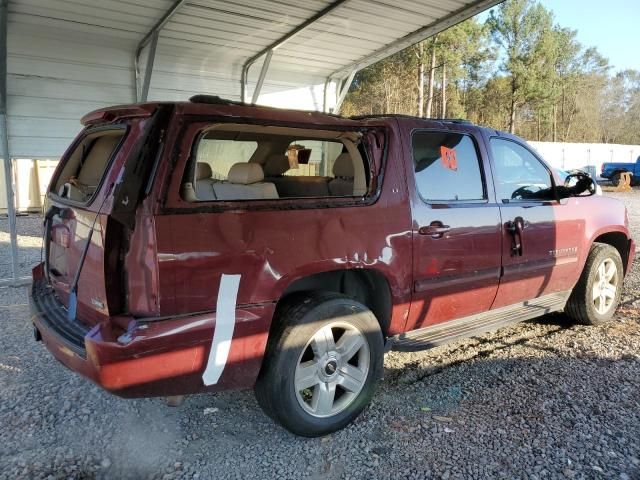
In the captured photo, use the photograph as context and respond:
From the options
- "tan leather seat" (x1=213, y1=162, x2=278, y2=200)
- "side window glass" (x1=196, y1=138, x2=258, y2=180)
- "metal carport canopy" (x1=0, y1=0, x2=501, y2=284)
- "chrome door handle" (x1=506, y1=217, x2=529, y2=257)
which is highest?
"metal carport canopy" (x1=0, y1=0, x2=501, y2=284)

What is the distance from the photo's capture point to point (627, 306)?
18.5 ft

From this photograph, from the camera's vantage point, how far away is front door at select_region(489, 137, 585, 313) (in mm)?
3945

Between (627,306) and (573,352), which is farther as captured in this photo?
(627,306)

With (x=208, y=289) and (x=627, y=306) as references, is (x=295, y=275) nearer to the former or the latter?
(x=208, y=289)

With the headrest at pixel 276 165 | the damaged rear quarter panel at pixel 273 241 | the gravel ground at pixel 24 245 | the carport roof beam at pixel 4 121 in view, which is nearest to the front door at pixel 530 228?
the damaged rear quarter panel at pixel 273 241

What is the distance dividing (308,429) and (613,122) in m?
68.8

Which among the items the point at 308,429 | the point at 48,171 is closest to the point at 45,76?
the point at 308,429

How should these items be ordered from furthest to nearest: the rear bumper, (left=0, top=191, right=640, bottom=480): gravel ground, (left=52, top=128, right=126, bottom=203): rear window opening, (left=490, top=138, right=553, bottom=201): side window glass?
(left=490, top=138, right=553, bottom=201): side window glass, (left=52, top=128, right=126, bottom=203): rear window opening, (left=0, top=191, right=640, bottom=480): gravel ground, the rear bumper

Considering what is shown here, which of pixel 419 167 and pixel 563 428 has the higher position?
pixel 419 167

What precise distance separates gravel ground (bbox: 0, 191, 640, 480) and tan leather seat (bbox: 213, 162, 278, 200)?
145 centimetres

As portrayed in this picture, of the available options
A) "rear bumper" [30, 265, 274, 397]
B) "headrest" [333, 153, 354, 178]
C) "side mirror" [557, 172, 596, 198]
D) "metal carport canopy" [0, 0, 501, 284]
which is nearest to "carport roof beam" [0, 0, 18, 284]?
"metal carport canopy" [0, 0, 501, 284]

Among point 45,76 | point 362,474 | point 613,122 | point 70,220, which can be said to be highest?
point 613,122

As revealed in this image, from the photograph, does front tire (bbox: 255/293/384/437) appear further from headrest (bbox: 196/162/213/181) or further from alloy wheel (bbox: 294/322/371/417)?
headrest (bbox: 196/162/213/181)

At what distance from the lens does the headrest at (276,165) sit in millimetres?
4496
